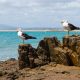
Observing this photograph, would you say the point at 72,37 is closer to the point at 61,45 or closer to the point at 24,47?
the point at 61,45

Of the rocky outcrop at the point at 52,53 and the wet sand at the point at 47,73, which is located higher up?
the rocky outcrop at the point at 52,53

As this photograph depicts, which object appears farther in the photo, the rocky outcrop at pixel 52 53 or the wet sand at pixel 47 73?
the rocky outcrop at pixel 52 53

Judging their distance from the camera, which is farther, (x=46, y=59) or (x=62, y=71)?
(x=46, y=59)

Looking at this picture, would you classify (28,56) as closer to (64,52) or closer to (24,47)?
(24,47)

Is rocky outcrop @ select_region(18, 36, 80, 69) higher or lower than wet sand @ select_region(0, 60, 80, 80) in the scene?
higher

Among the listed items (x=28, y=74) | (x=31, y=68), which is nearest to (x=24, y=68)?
(x=31, y=68)

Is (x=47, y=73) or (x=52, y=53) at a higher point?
(x=52, y=53)

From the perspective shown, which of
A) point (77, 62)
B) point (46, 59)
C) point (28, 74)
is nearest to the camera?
point (28, 74)

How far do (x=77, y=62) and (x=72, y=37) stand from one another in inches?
55.1

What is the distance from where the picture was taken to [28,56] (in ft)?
64.4

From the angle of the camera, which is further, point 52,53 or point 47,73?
point 52,53

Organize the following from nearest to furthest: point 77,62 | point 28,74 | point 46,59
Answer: point 28,74 < point 77,62 < point 46,59

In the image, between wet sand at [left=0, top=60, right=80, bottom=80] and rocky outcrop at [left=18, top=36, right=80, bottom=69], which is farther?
rocky outcrop at [left=18, top=36, right=80, bottom=69]

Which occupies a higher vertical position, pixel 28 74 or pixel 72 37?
pixel 72 37
